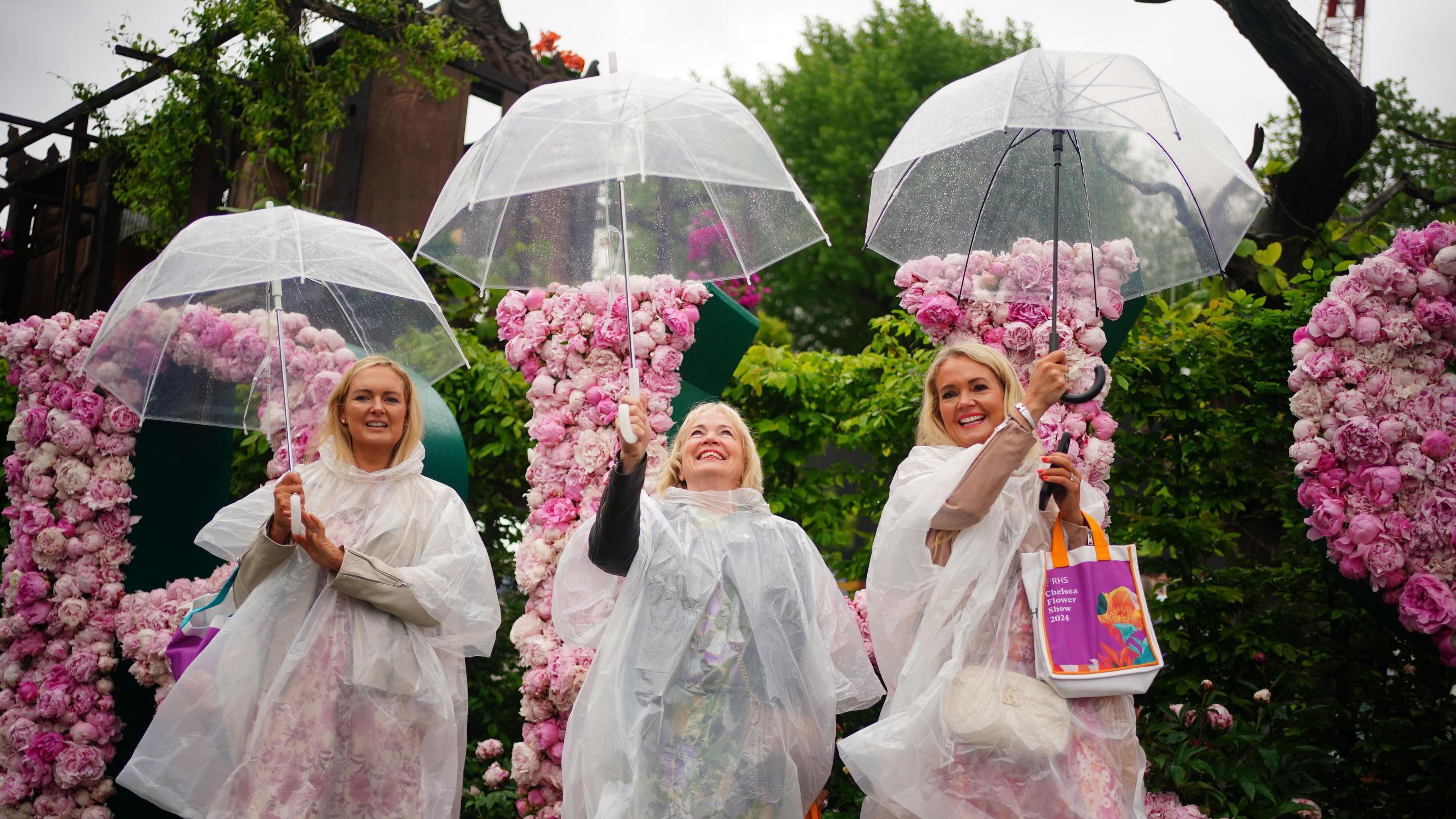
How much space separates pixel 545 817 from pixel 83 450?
2695 millimetres

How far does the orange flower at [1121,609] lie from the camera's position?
2869 mm

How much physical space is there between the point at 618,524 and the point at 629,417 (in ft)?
1.22

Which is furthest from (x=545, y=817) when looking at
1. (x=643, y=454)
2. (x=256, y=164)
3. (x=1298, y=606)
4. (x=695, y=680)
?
(x=256, y=164)

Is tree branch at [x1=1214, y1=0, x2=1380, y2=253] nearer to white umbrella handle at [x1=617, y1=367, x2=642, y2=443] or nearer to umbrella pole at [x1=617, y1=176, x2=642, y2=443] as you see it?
umbrella pole at [x1=617, y1=176, x2=642, y2=443]

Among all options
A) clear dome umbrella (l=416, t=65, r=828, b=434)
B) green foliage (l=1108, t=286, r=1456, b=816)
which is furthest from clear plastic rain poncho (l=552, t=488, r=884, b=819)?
green foliage (l=1108, t=286, r=1456, b=816)

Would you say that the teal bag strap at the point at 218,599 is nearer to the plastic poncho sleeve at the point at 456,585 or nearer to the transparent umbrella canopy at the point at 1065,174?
the plastic poncho sleeve at the point at 456,585

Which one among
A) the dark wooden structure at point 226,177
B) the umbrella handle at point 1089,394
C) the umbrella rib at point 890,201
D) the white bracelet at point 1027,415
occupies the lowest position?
the white bracelet at point 1027,415

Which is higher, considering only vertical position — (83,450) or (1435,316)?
(1435,316)

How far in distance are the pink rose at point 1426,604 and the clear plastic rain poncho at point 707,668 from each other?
175 cm

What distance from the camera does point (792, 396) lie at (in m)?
6.05

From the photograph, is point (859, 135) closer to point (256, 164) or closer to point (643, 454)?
point (256, 164)

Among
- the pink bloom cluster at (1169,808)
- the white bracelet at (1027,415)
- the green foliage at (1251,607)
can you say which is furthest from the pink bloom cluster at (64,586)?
the green foliage at (1251,607)

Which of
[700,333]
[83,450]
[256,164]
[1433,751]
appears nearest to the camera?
[1433,751]

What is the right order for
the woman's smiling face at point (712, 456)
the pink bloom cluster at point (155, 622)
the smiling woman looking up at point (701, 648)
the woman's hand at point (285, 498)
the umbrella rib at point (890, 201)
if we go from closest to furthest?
the smiling woman looking up at point (701, 648) < the woman's hand at point (285, 498) < the woman's smiling face at point (712, 456) < the umbrella rib at point (890, 201) < the pink bloom cluster at point (155, 622)
